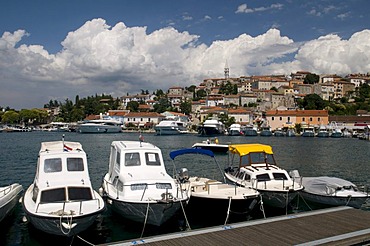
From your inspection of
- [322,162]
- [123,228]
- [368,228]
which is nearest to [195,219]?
[123,228]

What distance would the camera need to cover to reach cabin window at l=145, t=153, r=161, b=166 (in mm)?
18734

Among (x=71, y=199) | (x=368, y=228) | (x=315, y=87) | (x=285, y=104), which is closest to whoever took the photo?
(x=368, y=228)

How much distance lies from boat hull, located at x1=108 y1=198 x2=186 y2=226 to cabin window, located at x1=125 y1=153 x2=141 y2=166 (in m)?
2.87

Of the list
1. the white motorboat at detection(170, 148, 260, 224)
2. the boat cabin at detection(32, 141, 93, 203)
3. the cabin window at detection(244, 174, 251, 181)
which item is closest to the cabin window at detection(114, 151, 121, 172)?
the boat cabin at detection(32, 141, 93, 203)

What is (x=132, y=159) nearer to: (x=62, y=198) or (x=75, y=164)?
(x=75, y=164)

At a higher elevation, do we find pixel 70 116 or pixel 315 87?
pixel 315 87

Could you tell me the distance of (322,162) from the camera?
44.7 metres

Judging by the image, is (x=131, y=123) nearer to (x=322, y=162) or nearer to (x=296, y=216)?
(x=322, y=162)

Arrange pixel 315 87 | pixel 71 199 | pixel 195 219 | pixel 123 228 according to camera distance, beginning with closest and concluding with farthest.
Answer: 1. pixel 71 199
2. pixel 123 228
3. pixel 195 219
4. pixel 315 87

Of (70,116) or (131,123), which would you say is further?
(70,116)

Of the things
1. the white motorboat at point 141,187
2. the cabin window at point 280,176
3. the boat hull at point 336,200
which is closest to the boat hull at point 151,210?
the white motorboat at point 141,187

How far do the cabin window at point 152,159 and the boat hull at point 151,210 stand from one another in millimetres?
3298

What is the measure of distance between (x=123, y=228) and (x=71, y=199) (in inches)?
121

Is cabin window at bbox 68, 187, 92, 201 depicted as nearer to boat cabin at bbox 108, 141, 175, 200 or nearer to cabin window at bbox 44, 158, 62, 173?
boat cabin at bbox 108, 141, 175, 200
